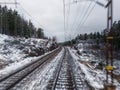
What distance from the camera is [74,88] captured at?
1441 cm

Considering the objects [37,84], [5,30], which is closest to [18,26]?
[5,30]

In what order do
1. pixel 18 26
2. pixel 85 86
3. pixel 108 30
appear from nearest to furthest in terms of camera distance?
pixel 108 30 → pixel 85 86 → pixel 18 26

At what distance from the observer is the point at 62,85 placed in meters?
15.2

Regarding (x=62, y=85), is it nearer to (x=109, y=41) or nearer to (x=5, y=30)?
(x=109, y=41)

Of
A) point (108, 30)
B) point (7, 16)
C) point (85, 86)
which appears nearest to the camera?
point (108, 30)

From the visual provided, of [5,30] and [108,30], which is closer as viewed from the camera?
[108,30]

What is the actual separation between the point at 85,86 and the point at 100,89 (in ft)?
3.52

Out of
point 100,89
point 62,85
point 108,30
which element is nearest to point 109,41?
point 108,30

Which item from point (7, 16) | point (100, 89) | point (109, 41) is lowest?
point (100, 89)

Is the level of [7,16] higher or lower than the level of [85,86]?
higher

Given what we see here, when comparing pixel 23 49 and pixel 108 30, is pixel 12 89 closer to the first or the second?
pixel 108 30

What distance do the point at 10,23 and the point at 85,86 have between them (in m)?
103

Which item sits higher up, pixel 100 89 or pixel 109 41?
pixel 109 41

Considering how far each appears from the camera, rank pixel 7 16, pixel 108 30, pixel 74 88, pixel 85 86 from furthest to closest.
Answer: pixel 7 16, pixel 85 86, pixel 74 88, pixel 108 30
